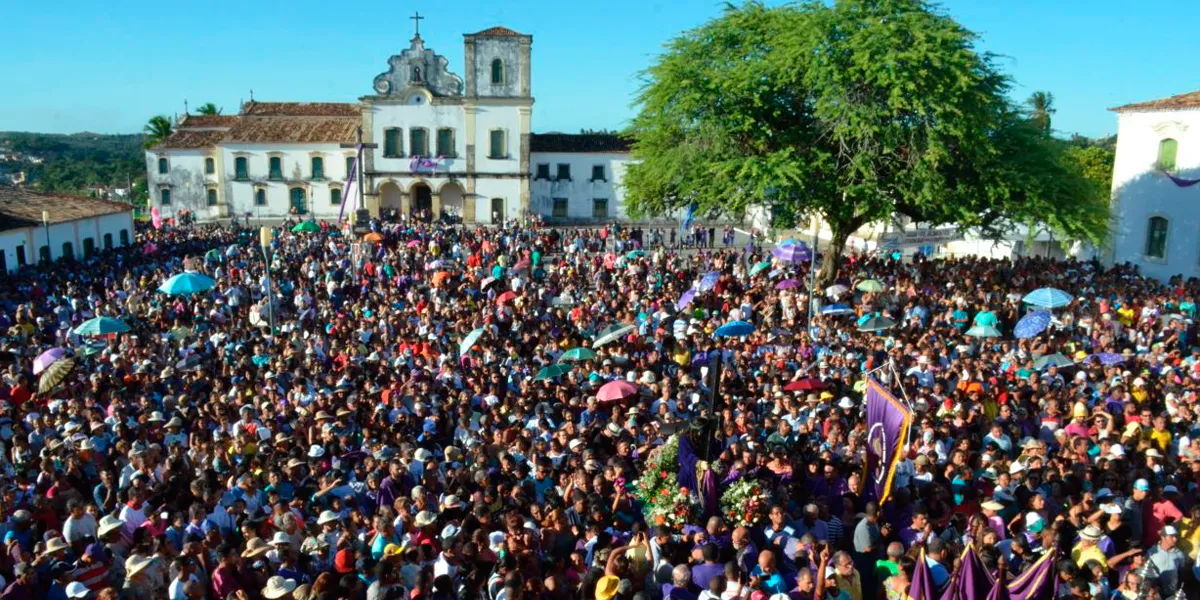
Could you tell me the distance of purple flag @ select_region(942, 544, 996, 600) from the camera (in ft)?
20.7

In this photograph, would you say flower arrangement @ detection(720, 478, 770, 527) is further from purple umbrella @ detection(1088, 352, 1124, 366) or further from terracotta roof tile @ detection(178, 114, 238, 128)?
terracotta roof tile @ detection(178, 114, 238, 128)

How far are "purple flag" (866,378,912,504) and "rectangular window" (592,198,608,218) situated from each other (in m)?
38.2

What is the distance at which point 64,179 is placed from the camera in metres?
96.1

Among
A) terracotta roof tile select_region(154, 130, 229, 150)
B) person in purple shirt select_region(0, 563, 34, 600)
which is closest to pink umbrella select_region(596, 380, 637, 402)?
person in purple shirt select_region(0, 563, 34, 600)

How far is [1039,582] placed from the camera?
21.3ft

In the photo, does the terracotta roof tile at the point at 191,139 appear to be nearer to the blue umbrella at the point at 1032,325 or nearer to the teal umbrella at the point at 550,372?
the teal umbrella at the point at 550,372

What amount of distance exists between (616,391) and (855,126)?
11110 mm

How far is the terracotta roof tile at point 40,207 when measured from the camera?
31.2 m

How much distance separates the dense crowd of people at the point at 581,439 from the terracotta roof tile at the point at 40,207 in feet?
37.1

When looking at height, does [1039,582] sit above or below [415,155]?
below

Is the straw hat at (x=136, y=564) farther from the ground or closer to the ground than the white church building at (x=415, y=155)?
closer to the ground

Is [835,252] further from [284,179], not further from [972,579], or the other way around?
[284,179]

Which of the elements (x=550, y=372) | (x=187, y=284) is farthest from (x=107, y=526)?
(x=187, y=284)

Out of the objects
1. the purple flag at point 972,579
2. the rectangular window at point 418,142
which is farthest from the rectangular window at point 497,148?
the purple flag at point 972,579
